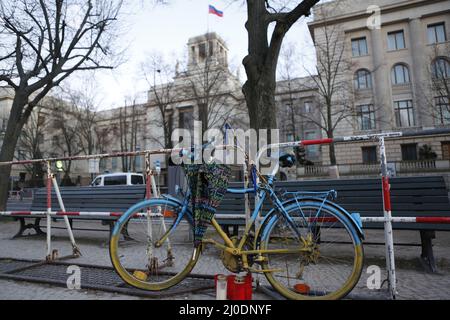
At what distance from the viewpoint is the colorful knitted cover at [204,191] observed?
11.4 feet

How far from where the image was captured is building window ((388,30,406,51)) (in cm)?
3838

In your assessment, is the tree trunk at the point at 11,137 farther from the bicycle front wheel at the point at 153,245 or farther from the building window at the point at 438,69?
the building window at the point at 438,69

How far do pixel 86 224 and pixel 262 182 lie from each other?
9.52 meters

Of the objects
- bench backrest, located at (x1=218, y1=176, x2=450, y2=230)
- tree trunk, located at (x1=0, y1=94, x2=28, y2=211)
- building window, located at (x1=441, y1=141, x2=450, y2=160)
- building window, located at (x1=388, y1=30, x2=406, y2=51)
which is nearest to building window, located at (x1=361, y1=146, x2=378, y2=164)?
building window, located at (x1=441, y1=141, x2=450, y2=160)

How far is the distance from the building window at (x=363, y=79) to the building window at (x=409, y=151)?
823cm

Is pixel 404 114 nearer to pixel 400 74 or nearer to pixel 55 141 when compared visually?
pixel 400 74

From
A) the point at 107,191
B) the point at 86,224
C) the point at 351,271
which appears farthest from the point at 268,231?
the point at 86,224

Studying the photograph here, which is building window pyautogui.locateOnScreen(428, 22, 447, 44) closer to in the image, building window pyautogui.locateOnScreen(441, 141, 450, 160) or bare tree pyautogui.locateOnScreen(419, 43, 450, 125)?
bare tree pyautogui.locateOnScreen(419, 43, 450, 125)

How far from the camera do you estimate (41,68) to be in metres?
15.6

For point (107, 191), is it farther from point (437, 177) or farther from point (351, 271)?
point (437, 177)

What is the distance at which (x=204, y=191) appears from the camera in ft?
11.4

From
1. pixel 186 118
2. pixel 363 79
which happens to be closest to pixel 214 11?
pixel 186 118

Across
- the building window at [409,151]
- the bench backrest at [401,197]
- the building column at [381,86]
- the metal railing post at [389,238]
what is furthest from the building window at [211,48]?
the metal railing post at [389,238]

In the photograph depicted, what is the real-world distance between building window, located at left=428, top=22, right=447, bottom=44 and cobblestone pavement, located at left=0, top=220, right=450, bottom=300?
3719 centimetres
